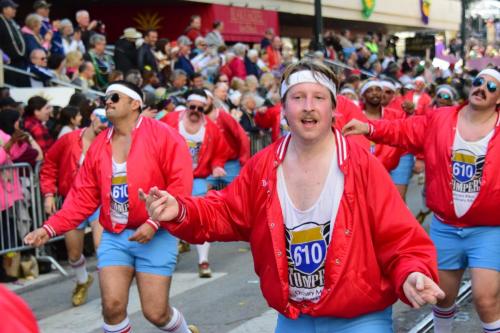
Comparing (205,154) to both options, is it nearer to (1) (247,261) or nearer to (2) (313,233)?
(1) (247,261)

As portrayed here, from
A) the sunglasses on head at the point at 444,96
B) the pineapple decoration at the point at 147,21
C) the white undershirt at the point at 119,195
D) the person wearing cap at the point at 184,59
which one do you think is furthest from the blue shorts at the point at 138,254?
the pineapple decoration at the point at 147,21

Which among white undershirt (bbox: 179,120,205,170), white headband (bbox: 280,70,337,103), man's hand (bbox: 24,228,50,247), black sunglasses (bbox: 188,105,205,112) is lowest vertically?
man's hand (bbox: 24,228,50,247)

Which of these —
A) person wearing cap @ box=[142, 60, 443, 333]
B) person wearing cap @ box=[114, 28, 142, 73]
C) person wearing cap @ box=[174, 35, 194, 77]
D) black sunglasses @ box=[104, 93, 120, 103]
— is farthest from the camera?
person wearing cap @ box=[174, 35, 194, 77]

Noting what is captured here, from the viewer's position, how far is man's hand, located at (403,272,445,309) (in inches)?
140

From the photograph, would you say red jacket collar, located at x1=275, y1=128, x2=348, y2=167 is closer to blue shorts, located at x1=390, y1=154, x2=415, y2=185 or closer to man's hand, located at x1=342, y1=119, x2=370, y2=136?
man's hand, located at x1=342, y1=119, x2=370, y2=136

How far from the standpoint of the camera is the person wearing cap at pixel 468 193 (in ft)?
18.9

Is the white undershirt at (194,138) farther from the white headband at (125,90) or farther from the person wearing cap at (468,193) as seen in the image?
the person wearing cap at (468,193)

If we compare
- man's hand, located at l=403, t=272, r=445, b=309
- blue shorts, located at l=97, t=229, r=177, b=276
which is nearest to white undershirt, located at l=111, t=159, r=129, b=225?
blue shorts, located at l=97, t=229, r=177, b=276

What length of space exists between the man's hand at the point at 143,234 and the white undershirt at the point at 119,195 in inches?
14.8

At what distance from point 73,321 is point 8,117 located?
10.1 feet

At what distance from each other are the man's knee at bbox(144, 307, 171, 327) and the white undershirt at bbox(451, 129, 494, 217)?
205 cm

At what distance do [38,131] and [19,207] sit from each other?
1.17m

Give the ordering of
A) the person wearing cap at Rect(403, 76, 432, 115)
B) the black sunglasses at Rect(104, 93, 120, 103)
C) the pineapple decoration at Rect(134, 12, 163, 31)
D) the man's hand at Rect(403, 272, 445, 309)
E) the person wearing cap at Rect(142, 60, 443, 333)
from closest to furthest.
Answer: the man's hand at Rect(403, 272, 445, 309), the person wearing cap at Rect(142, 60, 443, 333), the black sunglasses at Rect(104, 93, 120, 103), the person wearing cap at Rect(403, 76, 432, 115), the pineapple decoration at Rect(134, 12, 163, 31)

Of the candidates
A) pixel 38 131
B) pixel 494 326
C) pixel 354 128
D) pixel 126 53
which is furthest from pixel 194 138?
pixel 126 53
